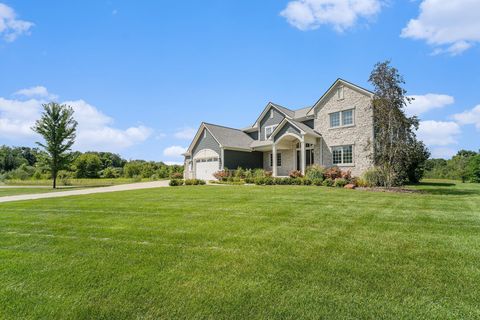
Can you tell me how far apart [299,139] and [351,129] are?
160 inches

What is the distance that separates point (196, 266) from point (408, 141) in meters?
14.7

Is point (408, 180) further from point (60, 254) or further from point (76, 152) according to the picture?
point (76, 152)

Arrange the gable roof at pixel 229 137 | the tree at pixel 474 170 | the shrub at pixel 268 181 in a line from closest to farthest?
the shrub at pixel 268 181 < the tree at pixel 474 170 < the gable roof at pixel 229 137

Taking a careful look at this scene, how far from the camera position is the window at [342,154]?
1970 cm

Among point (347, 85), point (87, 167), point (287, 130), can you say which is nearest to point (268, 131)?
point (287, 130)

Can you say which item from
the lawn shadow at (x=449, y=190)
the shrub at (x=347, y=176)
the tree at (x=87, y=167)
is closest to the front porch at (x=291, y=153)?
the shrub at (x=347, y=176)

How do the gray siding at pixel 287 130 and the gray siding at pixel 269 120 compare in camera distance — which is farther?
the gray siding at pixel 269 120

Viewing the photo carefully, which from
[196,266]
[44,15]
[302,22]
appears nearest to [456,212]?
[196,266]

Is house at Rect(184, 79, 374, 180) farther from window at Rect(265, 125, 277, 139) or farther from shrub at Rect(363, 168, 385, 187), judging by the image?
shrub at Rect(363, 168, 385, 187)

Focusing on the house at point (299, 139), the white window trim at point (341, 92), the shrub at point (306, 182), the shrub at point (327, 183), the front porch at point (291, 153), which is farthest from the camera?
the front porch at point (291, 153)

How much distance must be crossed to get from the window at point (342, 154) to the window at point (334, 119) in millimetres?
1926

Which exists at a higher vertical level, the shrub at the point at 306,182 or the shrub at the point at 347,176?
the shrub at the point at 347,176

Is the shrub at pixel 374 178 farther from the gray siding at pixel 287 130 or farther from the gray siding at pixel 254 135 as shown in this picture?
the gray siding at pixel 254 135

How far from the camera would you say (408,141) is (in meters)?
Answer: 14.1
